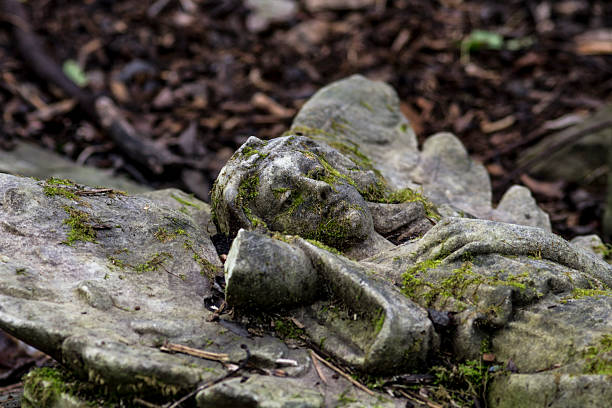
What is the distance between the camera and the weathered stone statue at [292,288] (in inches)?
104

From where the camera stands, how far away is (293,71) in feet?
33.2

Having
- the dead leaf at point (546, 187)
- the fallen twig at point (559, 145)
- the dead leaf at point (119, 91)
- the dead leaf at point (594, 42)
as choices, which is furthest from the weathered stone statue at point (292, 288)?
the dead leaf at point (594, 42)

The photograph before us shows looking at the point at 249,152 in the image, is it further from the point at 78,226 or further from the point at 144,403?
the point at 144,403

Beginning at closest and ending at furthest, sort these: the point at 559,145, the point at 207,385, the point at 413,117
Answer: the point at 207,385
the point at 559,145
the point at 413,117

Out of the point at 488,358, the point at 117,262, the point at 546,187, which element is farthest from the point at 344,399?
the point at 546,187

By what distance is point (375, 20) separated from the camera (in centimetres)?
1114

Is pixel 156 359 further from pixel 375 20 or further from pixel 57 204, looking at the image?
pixel 375 20

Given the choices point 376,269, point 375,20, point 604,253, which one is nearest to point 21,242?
point 376,269

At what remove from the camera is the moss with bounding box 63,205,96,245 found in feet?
10.9

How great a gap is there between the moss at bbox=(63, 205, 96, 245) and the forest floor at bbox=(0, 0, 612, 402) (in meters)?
3.80

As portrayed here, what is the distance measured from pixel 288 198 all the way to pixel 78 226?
4.02 ft

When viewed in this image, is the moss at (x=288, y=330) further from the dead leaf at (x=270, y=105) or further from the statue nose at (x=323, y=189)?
the dead leaf at (x=270, y=105)

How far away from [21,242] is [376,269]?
1954 mm

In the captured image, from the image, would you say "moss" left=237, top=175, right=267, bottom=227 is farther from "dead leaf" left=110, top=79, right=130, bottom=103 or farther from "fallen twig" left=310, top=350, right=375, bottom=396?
"dead leaf" left=110, top=79, right=130, bottom=103
